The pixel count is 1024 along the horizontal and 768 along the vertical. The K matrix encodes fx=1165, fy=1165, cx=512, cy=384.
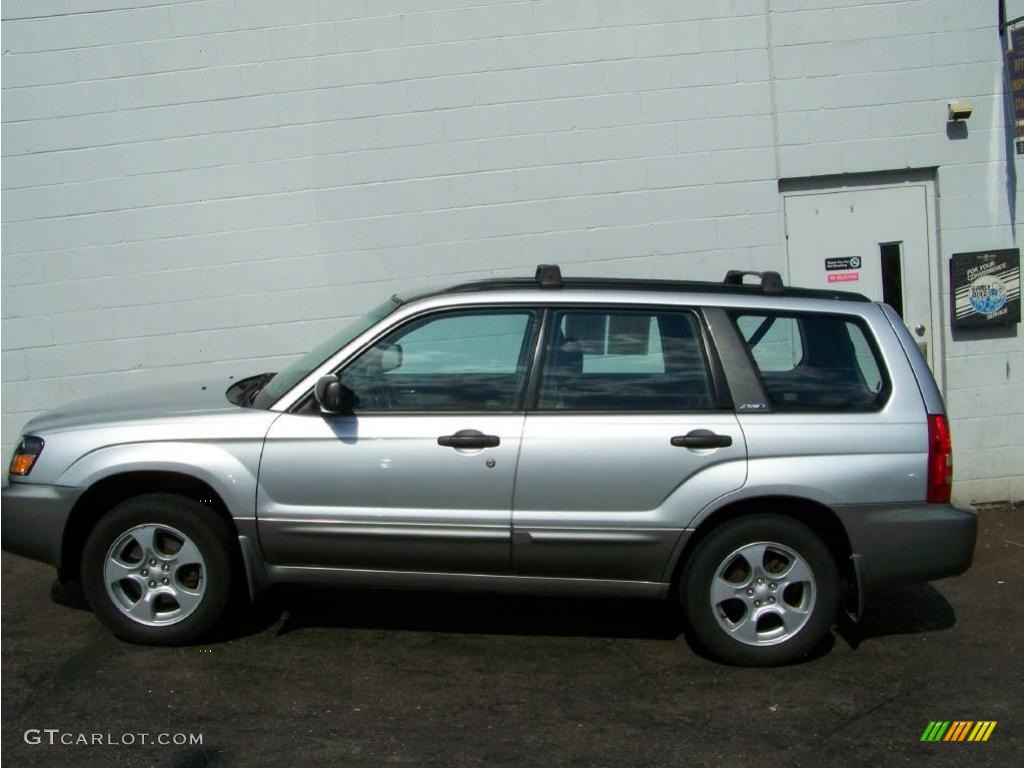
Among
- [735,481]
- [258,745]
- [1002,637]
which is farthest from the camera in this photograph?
[1002,637]

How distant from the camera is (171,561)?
213 inches

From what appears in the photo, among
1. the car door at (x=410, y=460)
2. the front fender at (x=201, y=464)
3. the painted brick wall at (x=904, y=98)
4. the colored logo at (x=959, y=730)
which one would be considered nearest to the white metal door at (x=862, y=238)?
the painted brick wall at (x=904, y=98)

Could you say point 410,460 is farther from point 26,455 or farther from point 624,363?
point 26,455

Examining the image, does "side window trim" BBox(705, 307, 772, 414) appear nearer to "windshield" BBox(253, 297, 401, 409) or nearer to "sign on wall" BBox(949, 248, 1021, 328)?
"windshield" BBox(253, 297, 401, 409)

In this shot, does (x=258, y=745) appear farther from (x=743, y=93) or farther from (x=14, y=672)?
(x=743, y=93)

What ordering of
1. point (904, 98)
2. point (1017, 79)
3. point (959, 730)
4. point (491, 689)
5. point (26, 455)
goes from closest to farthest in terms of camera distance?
point (959, 730) → point (491, 689) → point (26, 455) → point (1017, 79) → point (904, 98)

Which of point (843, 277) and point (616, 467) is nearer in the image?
point (616, 467)

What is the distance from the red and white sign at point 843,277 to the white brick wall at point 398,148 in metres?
0.45

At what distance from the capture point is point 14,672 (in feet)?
17.4

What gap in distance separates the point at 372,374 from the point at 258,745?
1.74 meters

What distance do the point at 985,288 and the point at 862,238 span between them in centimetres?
93

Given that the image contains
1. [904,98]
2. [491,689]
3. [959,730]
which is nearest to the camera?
[959,730]

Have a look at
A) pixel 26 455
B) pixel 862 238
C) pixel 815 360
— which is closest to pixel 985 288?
pixel 862 238

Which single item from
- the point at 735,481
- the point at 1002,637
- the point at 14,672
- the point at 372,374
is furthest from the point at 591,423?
the point at 14,672
